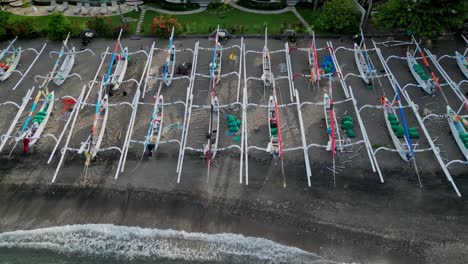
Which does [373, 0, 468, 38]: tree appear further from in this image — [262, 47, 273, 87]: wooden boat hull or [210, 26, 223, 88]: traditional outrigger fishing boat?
[210, 26, 223, 88]: traditional outrigger fishing boat

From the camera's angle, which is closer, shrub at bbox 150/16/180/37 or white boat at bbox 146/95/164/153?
white boat at bbox 146/95/164/153

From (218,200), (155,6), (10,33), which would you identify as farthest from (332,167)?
(10,33)

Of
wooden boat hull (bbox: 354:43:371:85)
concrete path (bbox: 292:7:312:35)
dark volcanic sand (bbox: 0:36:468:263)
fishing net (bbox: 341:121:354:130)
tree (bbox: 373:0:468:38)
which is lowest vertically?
dark volcanic sand (bbox: 0:36:468:263)

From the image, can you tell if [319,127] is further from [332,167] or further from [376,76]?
[376,76]

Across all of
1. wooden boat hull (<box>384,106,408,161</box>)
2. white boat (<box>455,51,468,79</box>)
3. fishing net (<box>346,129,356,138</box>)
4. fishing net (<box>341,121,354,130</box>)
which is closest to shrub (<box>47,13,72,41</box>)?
fishing net (<box>341,121,354,130</box>)

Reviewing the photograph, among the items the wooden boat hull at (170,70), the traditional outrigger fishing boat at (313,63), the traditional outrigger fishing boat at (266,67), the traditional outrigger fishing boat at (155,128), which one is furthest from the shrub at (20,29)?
the traditional outrigger fishing boat at (313,63)
